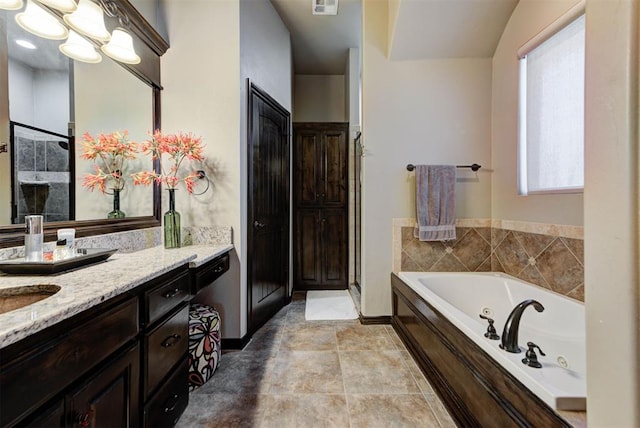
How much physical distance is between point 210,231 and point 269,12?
219 cm

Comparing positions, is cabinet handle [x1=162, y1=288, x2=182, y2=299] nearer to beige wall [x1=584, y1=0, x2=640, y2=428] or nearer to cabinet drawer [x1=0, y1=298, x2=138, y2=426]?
cabinet drawer [x1=0, y1=298, x2=138, y2=426]

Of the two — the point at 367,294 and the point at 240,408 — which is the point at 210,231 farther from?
the point at 367,294

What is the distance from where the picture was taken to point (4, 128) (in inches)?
46.1

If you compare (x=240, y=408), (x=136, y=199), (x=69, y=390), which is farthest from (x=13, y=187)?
(x=240, y=408)

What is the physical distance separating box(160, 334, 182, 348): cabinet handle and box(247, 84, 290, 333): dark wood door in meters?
0.97

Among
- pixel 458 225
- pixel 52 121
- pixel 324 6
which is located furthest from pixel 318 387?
pixel 324 6

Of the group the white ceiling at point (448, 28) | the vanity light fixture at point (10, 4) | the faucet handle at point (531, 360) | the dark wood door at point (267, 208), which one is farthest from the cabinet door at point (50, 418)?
the white ceiling at point (448, 28)

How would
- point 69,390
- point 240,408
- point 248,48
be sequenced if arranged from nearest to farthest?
point 69,390 < point 240,408 < point 248,48

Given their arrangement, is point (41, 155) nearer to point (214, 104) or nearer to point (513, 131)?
point (214, 104)

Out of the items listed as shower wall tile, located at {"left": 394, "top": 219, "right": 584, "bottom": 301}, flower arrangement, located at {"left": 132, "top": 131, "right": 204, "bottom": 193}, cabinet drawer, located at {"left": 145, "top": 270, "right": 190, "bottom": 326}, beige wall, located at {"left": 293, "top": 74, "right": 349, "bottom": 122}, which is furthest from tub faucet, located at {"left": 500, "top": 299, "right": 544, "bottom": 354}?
beige wall, located at {"left": 293, "top": 74, "right": 349, "bottom": 122}

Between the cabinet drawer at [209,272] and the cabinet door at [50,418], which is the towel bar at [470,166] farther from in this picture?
the cabinet door at [50,418]

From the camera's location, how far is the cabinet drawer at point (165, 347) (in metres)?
1.15

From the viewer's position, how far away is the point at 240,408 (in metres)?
1.54

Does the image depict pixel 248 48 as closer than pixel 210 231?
No
